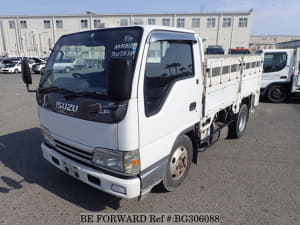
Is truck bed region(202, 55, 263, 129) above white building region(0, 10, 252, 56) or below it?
below

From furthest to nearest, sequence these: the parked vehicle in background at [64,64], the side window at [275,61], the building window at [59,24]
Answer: the building window at [59,24], the side window at [275,61], the parked vehicle in background at [64,64]

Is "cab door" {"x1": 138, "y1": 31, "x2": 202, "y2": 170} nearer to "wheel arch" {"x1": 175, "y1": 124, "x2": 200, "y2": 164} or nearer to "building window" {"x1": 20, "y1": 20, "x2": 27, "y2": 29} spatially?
"wheel arch" {"x1": 175, "y1": 124, "x2": 200, "y2": 164}

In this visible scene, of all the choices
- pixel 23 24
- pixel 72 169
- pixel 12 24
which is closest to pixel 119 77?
pixel 72 169

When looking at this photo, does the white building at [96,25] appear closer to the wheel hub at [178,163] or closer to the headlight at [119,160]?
the wheel hub at [178,163]

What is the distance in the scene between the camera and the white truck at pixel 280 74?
26.6 feet

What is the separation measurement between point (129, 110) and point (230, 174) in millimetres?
2340

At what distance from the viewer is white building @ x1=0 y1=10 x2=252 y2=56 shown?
133ft

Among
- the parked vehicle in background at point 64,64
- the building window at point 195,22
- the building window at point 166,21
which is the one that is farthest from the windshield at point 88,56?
the building window at point 195,22

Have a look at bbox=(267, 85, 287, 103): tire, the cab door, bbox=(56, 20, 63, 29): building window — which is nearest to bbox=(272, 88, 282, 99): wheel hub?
bbox=(267, 85, 287, 103): tire

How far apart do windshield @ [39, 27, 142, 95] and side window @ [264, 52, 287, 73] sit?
823 cm

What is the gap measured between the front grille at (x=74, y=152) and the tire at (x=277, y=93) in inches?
346

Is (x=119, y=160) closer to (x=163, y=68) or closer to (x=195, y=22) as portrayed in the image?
(x=163, y=68)

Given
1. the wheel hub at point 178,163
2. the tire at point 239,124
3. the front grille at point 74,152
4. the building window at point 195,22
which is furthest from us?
the building window at point 195,22

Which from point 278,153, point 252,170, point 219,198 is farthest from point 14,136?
point 278,153
